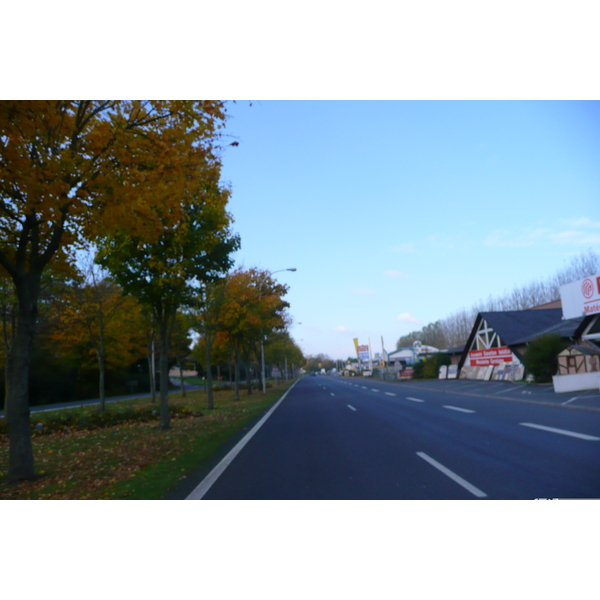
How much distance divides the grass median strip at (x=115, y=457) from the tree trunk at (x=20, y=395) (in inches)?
12.8

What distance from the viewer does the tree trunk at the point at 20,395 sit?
8.08 metres

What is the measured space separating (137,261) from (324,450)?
8418 millimetres

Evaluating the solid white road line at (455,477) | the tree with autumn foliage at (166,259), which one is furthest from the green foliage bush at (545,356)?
the solid white road line at (455,477)

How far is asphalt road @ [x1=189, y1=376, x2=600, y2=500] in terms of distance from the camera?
6.46 metres

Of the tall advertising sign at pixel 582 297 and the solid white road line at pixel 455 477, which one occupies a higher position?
the tall advertising sign at pixel 582 297

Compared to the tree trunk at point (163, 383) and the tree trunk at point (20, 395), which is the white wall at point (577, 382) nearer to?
the tree trunk at point (163, 383)

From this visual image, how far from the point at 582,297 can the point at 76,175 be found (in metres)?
26.0

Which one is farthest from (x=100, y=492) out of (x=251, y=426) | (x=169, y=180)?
(x=251, y=426)

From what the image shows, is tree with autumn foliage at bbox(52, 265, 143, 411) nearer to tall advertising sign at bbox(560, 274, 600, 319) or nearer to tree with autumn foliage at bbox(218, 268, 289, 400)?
tree with autumn foliage at bbox(218, 268, 289, 400)

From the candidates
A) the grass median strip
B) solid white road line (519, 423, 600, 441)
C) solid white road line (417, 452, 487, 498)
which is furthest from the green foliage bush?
solid white road line (417, 452, 487, 498)

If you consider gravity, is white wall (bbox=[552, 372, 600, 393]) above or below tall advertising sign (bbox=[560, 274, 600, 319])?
below

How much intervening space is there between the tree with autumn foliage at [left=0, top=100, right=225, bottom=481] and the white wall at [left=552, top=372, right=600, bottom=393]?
1939 cm

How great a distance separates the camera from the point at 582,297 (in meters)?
26.4
